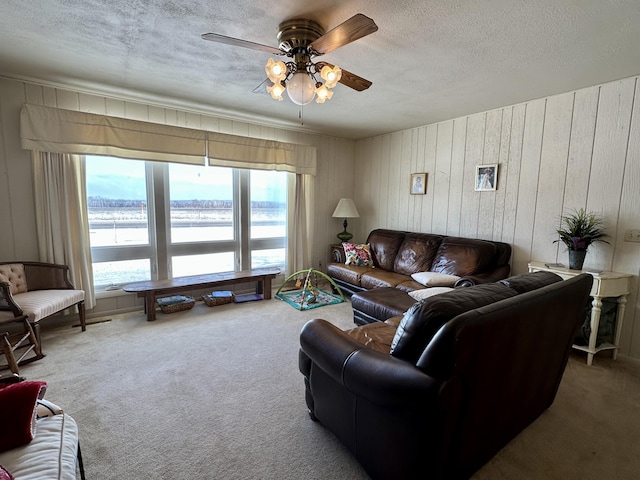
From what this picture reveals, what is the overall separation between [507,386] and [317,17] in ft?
7.44

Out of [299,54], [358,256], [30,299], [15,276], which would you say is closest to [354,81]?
[299,54]

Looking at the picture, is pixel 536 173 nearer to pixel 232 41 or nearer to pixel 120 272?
pixel 232 41

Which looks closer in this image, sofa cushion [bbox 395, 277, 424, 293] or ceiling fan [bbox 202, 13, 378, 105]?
ceiling fan [bbox 202, 13, 378, 105]

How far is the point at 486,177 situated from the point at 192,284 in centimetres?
371

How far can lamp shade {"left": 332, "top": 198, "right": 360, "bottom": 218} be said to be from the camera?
490 centimetres

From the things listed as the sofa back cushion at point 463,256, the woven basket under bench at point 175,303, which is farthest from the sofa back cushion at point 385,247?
the woven basket under bench at point 175,303

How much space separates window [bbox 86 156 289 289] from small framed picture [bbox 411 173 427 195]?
6.23 ft

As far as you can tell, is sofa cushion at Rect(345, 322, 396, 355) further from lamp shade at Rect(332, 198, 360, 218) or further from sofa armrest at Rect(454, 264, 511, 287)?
lamp shade at Rect(332, 198, 360, 218)

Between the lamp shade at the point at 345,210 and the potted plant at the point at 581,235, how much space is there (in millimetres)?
2694

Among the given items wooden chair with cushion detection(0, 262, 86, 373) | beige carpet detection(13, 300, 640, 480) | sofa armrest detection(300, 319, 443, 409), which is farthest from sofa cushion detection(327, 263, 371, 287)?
wooden chair with cushion detection(0, 262, 86, 373)

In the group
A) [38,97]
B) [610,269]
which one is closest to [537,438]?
[610,269]

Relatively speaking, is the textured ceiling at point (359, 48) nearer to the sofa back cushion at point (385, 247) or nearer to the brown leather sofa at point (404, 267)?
the brown leather sofa at point (404, 267)

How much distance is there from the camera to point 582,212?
9.50 feet

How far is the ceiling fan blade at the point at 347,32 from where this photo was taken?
1.50 meters
